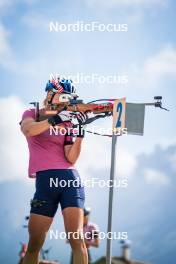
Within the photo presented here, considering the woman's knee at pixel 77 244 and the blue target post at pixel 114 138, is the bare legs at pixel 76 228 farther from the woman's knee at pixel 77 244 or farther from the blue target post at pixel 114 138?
the blue target post at pixel 114 138

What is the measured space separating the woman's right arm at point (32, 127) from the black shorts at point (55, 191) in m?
0.35

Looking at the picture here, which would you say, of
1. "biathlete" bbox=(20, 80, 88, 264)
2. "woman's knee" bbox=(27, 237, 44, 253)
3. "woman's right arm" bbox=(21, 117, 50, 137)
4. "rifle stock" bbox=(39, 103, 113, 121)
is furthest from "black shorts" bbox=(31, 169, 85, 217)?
"rifle stock" bbox=(39, 103, 113, 121)

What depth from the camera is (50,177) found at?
4.44m

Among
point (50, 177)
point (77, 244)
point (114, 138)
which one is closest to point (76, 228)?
point (77, 244)

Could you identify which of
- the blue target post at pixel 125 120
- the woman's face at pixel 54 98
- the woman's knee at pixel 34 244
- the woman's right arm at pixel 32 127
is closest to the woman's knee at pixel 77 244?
the blue target post at pixel 125 120

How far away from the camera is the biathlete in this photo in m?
4.28

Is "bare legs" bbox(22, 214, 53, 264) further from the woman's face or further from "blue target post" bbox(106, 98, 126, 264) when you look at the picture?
the woman's face

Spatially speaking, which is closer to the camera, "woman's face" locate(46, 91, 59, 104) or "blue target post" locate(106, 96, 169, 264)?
"blue target post" locate(106, 96, 169, 264)

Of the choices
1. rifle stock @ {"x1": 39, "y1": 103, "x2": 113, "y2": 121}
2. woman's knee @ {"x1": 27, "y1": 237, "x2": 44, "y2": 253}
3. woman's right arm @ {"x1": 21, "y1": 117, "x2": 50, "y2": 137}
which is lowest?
woman's knee @ {"x1": 27, "y1": 237, "x2": 44, "y2": 253}

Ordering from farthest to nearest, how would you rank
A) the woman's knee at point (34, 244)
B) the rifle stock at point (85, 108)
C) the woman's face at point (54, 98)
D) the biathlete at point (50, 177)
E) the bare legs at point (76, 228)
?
1. the woman's face at point (54, 98)
2. the rifle stock at point (85, 108)
3. the woman's knee at point (34, 244)
4. the biathlete at point (50, 177)
5. the bare legs at point (76, 228)

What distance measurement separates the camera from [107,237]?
4.19 metres

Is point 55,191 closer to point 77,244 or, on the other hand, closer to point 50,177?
point 50,177

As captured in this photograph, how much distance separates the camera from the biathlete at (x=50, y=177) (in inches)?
168

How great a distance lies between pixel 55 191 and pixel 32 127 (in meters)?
0.57
